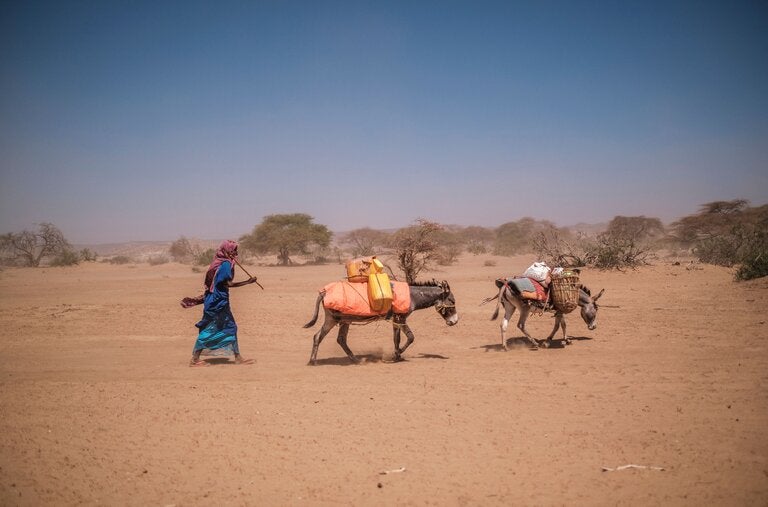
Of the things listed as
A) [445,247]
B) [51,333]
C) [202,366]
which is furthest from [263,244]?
[202,366]

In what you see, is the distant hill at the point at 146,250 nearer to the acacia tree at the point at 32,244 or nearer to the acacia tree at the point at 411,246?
the acacia tree at the point at 32,244

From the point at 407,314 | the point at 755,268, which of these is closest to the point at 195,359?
the point at 407,314

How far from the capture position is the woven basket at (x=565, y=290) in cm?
1011

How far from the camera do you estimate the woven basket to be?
33.2 feet

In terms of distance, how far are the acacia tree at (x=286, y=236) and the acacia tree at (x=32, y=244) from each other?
568 inches

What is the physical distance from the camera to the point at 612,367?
823 cm

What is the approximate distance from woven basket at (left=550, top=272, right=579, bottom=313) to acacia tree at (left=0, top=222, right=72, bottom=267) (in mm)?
40788

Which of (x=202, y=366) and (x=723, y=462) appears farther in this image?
(x=202, y=366)

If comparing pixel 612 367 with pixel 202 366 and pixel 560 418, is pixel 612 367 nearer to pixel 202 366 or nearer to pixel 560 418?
pixel 560 418

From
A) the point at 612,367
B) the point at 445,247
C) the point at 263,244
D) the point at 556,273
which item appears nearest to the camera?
the point at 612,367

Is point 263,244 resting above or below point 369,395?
above

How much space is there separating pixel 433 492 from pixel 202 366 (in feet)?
20.3

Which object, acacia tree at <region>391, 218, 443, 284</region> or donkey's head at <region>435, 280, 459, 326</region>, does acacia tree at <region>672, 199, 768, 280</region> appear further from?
donkey's head at <region>435, 280, 459, 326</region>

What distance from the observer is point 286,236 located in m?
41.1
